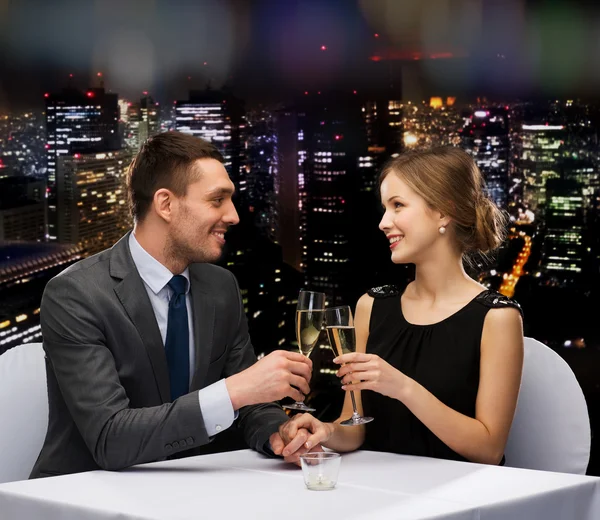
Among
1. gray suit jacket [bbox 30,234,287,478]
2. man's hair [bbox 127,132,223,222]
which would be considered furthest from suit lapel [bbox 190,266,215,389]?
man's hair [bbox 127,132,223,222]

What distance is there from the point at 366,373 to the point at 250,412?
0.53m

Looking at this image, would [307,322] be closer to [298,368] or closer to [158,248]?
[298,368]

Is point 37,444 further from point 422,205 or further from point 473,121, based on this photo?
point 473,121

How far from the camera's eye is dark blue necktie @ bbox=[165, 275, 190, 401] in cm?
235

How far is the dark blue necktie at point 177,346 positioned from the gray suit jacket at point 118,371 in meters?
0.03

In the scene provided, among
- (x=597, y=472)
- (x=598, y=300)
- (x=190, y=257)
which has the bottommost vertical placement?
(x=597, y=472)

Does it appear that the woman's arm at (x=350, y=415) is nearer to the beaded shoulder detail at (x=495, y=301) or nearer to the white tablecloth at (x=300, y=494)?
the white tablecloth at (x=300, y=494)

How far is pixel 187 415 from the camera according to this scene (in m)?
1.96

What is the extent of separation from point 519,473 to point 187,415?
0.71m

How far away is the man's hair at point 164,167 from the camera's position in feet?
7.95

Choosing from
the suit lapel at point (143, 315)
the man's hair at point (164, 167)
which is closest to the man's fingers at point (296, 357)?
the suit lapel at point (143, 315)

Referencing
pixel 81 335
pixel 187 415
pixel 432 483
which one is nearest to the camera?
pixel 432 483

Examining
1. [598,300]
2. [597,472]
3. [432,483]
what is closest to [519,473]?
[432,483]

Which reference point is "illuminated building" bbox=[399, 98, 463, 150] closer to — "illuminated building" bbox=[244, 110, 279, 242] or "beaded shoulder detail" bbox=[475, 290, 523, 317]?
"illuminated building" bbox=[244, 110, 279, 242]
